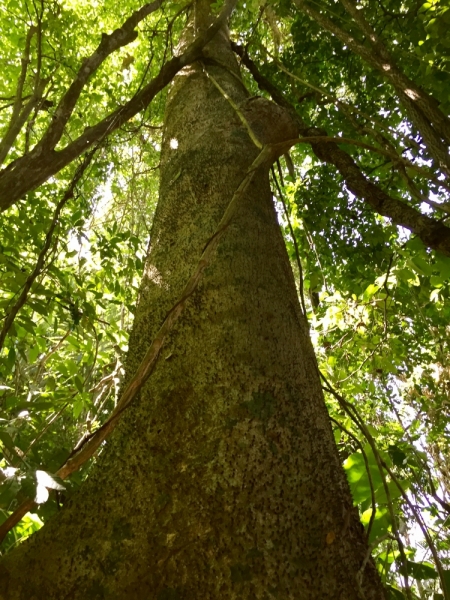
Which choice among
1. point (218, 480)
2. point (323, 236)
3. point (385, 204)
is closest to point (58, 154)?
point (385, 204)

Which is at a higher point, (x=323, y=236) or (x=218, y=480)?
(x=323, y=236)

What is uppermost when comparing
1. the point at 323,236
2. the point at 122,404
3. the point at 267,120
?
the point at 323,236

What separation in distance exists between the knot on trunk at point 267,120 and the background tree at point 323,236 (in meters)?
0.23

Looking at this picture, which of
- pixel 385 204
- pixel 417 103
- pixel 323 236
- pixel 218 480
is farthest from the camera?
pixel 323 236

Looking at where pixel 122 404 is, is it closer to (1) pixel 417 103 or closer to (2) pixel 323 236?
(1) pixel 417 103

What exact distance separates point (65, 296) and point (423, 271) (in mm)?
1657

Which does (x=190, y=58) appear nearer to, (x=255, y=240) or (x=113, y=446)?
(x=255, y=240)

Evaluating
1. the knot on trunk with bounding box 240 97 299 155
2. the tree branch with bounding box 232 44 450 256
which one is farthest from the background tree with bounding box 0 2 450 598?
the knot on trunk with bounding box 240 97 299 155

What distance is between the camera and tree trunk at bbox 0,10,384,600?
71cm

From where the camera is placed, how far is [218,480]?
799 millimetres

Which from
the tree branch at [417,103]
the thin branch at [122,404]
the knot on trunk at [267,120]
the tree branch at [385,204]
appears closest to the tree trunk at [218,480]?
the thin branch at [122,404]

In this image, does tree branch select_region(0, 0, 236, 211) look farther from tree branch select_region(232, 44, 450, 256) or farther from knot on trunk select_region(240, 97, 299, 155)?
tree branch select_region(232, 44, 450, 256)

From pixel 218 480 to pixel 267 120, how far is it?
4.80 feet

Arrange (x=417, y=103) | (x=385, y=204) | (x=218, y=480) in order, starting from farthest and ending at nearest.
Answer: (x=385, y=204) < (x=417, y=103) < (x=218, y=480)
